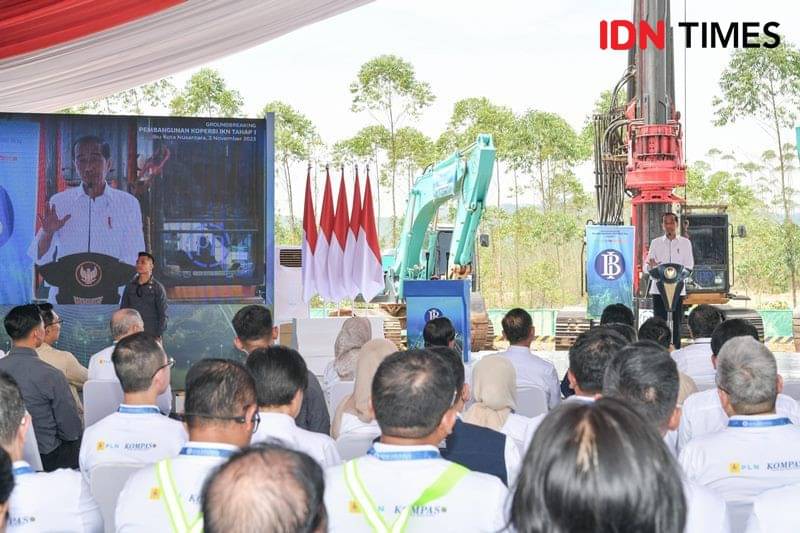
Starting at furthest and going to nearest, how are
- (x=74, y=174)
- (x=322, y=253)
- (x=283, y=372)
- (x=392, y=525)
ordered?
1. (x=322, y=253)
2. (x=74, y=174)
3. (x=283, y=372)
4. (x=392, y=525)

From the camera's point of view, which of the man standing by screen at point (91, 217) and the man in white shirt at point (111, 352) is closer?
the man in white shirt at point (111, 352)

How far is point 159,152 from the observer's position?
8.91 metres

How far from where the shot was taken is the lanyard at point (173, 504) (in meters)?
2.41

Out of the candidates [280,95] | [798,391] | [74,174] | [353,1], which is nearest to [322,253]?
[74,174]

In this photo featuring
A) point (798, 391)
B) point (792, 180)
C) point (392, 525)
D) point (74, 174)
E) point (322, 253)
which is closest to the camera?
point (392, 525)

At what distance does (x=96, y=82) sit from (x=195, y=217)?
1.50 m

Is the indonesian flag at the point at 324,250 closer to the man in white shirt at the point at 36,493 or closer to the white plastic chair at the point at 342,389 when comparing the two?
the white plastic chair at the point at 342,389

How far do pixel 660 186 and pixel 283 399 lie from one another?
12810mm

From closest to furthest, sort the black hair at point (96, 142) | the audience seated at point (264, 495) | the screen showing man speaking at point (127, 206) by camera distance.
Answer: the audience seated at point (264, 495)
the screen showing man speaking at point (127, 206)
the black hair at point (96, 142)

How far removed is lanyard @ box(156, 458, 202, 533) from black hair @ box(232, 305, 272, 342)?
2.68 metres

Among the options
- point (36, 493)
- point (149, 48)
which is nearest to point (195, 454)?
point (36, 493)

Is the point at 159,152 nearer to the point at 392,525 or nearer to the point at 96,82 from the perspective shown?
the point at 96,82

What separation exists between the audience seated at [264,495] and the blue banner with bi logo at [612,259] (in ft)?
43.1

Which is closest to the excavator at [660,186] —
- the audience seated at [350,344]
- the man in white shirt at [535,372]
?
the man in white shirt at [535,372]
